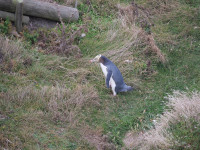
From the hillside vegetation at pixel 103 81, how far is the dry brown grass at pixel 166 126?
0.7 inches

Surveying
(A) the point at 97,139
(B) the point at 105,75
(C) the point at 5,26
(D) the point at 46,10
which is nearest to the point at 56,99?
(A) the point at 97,139

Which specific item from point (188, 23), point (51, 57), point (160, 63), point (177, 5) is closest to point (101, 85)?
point (51, 57)

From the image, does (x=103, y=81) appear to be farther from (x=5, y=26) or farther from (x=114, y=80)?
(x=5, y=26)

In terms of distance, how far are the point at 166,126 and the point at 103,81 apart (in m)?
2.21

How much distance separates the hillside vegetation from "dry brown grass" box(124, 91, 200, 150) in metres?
0.02

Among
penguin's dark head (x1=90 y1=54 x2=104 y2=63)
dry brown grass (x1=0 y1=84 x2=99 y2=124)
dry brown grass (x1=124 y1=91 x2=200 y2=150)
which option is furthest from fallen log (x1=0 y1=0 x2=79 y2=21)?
dry brown grass (x1=124 y1=91 x2=200 y2=150)

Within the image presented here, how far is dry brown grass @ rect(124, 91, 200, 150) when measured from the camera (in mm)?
4723

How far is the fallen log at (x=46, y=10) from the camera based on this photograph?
7866 millimetres

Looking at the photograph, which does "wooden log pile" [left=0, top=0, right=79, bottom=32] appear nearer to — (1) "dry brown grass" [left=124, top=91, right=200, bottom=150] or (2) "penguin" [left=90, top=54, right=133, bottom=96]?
(2) "penguin" [left=90, top=54, right=133, bottom=96]

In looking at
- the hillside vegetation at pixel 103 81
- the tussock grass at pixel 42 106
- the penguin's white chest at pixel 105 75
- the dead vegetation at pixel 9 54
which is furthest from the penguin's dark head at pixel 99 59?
the dead vegetation at pixel 9 54

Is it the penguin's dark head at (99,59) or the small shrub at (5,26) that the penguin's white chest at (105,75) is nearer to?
the penguin's dark head at (99,59)

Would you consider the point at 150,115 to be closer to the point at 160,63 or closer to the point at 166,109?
the point at 166,109

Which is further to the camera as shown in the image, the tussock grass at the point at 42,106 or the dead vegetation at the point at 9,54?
the dead vegetation at the point at 9,54

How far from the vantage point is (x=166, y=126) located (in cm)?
503
